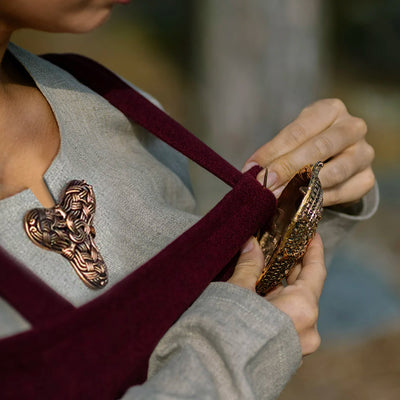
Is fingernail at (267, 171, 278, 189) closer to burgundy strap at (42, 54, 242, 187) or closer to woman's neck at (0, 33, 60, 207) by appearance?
burgundy strap at (42, 54, 242, 187)

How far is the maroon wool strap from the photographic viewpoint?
0.63 metres

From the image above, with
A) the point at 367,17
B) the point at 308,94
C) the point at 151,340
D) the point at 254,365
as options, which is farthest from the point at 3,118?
the point at 367,17

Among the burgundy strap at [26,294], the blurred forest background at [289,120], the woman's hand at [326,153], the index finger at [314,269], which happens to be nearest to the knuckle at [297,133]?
the woman's hand at [326,153]

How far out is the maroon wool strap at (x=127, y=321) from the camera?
633mm

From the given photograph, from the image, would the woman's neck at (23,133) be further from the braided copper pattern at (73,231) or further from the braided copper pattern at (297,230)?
the braided copper pattern at (297,230)

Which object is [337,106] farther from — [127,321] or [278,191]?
[127,321]

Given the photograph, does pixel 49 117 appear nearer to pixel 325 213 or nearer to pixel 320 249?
pixel 320 249

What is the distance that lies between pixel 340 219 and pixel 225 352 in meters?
0.59

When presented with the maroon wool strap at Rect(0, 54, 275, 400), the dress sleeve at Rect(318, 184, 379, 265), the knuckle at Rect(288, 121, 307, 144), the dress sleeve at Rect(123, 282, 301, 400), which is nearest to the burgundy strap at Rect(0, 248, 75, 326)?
the maroon wool strap at Rect(0, 54, 275, 400)

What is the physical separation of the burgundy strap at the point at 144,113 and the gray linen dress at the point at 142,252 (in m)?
0.03

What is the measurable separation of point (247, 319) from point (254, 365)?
61mm

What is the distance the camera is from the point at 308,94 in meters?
3.32

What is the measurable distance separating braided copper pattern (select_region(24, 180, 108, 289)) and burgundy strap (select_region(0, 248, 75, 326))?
10 centimetres

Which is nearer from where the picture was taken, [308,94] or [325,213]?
[325,213]
